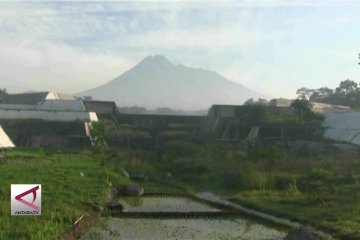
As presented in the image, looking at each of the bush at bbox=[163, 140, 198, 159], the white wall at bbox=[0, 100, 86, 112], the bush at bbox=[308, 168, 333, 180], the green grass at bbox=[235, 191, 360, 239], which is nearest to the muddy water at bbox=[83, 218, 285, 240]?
the green grass at bbox=[235, 191, 360, 239]

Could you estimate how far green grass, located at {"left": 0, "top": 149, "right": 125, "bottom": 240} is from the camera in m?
10.2

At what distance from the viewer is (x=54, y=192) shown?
49.9ft

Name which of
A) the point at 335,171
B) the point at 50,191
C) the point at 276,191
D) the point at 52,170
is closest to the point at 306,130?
the point at 335,171

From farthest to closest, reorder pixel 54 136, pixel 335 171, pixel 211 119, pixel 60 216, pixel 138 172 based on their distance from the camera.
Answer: pixel 211 119 → pixel 54 136 → pixel 138 172 → pixel 335 171 → pixel 60 216

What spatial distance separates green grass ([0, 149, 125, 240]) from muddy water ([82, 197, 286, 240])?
0.89 meters

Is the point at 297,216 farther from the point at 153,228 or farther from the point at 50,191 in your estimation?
the point at 50,191

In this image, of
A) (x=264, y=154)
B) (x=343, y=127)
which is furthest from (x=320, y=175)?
(x=343, y=127)

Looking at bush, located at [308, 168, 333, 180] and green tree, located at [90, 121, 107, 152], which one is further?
green tree, located at [90, 121, 107, 152]

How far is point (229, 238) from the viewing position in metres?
12.0

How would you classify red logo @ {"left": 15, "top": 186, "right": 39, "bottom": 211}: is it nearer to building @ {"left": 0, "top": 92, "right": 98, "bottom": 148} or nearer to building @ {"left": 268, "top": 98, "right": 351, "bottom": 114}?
building @ {"left": 0, "top": 92, "right": 98, "bottom": 148}

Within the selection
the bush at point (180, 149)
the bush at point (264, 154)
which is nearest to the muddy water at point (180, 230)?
the bush at point (264, 154)

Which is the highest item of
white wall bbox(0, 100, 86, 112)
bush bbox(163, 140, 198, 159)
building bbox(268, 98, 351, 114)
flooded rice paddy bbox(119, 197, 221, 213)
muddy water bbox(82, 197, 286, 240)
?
building bbox(268, 98, 351, 114)

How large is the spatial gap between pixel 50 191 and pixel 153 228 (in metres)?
4.13

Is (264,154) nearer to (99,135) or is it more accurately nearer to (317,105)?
(99,135)
